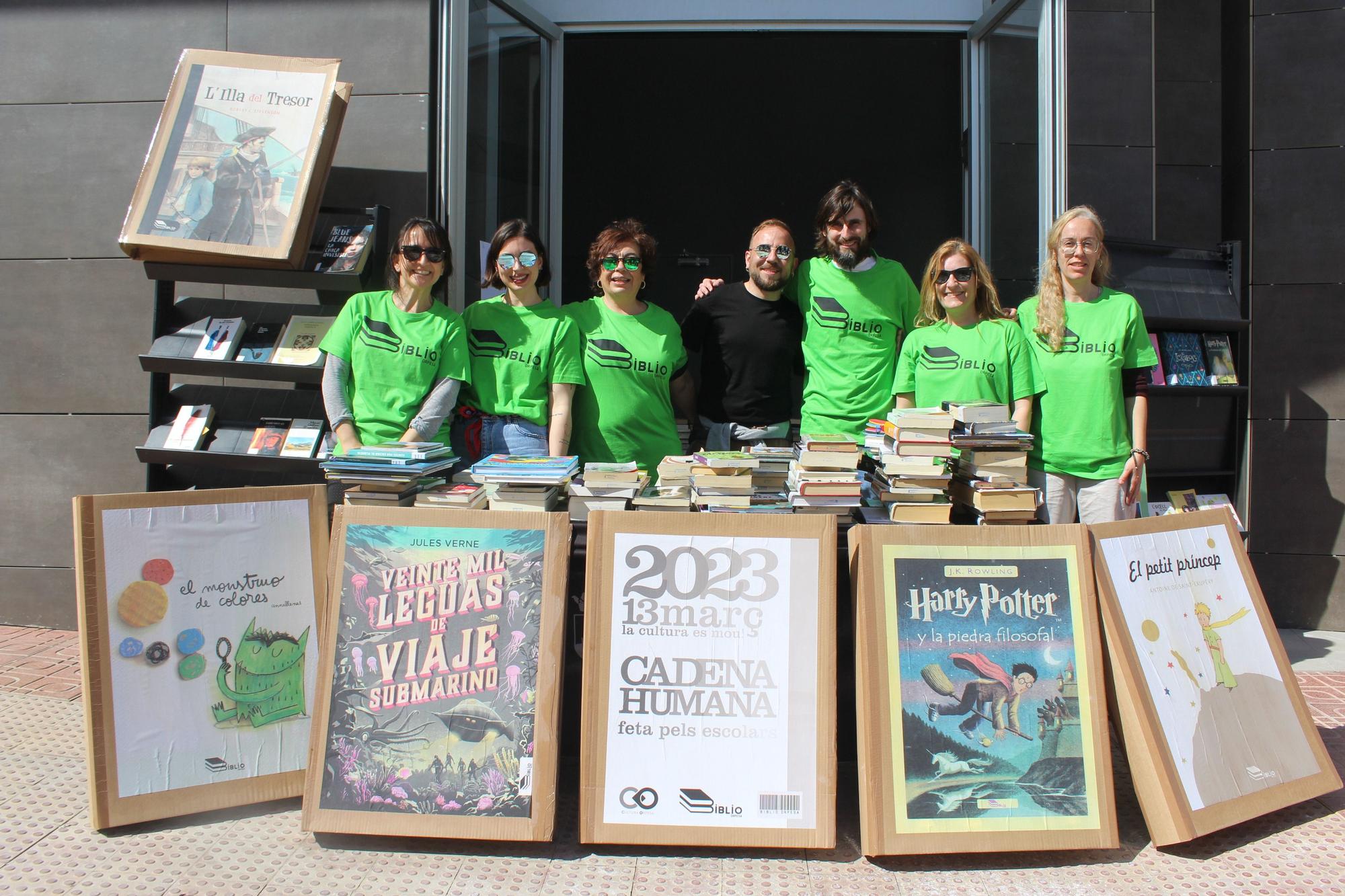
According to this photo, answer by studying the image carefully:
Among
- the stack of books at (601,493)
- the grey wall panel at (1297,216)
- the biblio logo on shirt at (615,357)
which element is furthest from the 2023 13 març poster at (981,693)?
the grey wall panel at (1297,216)

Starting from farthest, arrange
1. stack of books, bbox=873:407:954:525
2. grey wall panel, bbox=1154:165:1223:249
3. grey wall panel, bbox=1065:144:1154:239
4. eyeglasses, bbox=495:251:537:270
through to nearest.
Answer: grey wall panel, bbox=1154:165:1223:249 < grey wall panel, bbox=1065:144:1154:239 < eyeglasses, bbox=495:251:537:270 < stack of books, bbox=873:407:954:525

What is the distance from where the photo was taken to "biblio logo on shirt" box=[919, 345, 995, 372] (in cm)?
312

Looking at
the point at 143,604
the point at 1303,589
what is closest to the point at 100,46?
the point at 143,604

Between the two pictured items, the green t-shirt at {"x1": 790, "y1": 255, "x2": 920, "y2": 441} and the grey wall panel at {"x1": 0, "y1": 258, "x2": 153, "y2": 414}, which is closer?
the green t-shirt at {"x1": 790, "y1": 255, "x2": 920, "y2": 441}

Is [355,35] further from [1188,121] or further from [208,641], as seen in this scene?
[1188,121]

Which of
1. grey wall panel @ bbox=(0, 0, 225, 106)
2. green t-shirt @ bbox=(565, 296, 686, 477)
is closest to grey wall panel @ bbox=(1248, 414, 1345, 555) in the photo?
green t-shirt @ bbox=(565, 296, 686, 477)

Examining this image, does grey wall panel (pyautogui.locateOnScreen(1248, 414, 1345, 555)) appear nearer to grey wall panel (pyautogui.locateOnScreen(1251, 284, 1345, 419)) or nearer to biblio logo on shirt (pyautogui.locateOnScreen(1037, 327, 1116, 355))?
grey wall panel (pyautogui.locateOnScreen(1251, 284, 1345, 419))

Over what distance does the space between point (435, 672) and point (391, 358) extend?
1.32 metres

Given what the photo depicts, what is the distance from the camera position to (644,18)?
4.81 metres

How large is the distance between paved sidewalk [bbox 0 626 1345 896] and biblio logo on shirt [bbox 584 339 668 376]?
1575 millimetres

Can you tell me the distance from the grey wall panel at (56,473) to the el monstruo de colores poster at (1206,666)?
435cm

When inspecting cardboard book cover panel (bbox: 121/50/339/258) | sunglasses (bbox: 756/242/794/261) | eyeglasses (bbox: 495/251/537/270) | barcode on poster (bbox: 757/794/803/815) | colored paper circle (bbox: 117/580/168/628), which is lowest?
barcode on poster (bbox: 757/794/803/815)

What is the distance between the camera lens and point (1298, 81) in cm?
440

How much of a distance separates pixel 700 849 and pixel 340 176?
10.9ft
